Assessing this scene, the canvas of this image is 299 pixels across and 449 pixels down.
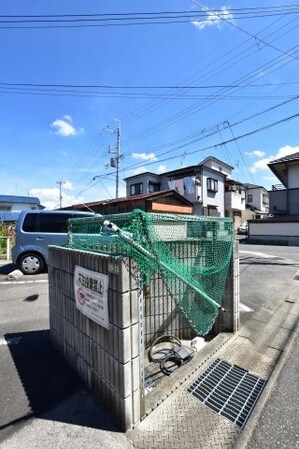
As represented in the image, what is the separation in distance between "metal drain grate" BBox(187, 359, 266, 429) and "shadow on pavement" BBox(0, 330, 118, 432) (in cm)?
92

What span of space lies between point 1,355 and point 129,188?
96.4 feet

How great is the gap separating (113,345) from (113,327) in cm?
15

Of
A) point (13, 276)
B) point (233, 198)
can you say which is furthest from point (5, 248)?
point (233, 198)

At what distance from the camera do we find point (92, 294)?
2467 mm

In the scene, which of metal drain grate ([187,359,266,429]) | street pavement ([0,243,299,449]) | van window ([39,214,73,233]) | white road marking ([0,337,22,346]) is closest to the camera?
street pavement ([0,243,299,449])

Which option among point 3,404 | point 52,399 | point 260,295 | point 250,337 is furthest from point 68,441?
point 260,295

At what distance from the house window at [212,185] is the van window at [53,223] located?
21.1m

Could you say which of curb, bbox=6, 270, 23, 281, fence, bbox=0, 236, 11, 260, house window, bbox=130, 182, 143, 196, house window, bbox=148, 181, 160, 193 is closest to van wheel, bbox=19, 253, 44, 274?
curb, bbox=6, 270, 23, 281

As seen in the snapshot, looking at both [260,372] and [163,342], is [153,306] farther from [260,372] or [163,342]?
[260,372]

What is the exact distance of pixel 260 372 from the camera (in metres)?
3.01

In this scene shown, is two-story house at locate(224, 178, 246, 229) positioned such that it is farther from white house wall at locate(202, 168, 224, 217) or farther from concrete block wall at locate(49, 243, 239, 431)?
concrete block wall at locate(49, 243, 239, 431)

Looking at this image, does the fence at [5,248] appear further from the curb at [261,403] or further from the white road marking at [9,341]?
the curb at [261,403]

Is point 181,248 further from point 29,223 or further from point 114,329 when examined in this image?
point 29,223

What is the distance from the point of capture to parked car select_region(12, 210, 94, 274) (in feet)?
25.6
